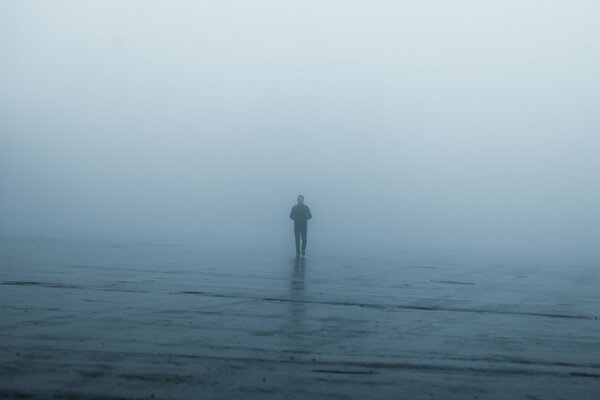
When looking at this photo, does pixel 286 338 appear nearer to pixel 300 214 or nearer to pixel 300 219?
pixel 300 219

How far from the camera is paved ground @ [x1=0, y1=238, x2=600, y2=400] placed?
759cm

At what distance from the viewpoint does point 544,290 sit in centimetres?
1912

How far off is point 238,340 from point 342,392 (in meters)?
2.75

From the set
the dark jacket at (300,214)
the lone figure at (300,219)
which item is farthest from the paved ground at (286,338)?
the dark jacket at (300,214)

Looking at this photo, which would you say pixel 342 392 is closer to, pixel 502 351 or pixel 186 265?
pixel 502 351

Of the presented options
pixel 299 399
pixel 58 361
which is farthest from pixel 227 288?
pixel 299 399

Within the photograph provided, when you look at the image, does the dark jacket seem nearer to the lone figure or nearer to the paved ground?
the lone figure

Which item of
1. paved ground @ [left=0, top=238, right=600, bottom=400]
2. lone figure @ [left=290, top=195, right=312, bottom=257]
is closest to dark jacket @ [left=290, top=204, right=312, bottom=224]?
lone figure @ [left=290, top=195, right=312, bottom=257]

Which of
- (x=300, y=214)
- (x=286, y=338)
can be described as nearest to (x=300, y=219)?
(x=300, y=214)

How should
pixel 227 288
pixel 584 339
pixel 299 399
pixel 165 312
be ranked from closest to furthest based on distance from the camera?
1. pixel 299 399
2. pixel 584 339
3. pixel 165 312
4. pixel 227 288

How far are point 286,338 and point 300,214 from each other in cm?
2158

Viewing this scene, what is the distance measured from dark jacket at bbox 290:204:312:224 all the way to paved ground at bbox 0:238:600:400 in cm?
1167

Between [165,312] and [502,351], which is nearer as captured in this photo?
[502,351]

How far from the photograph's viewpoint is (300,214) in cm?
3188
